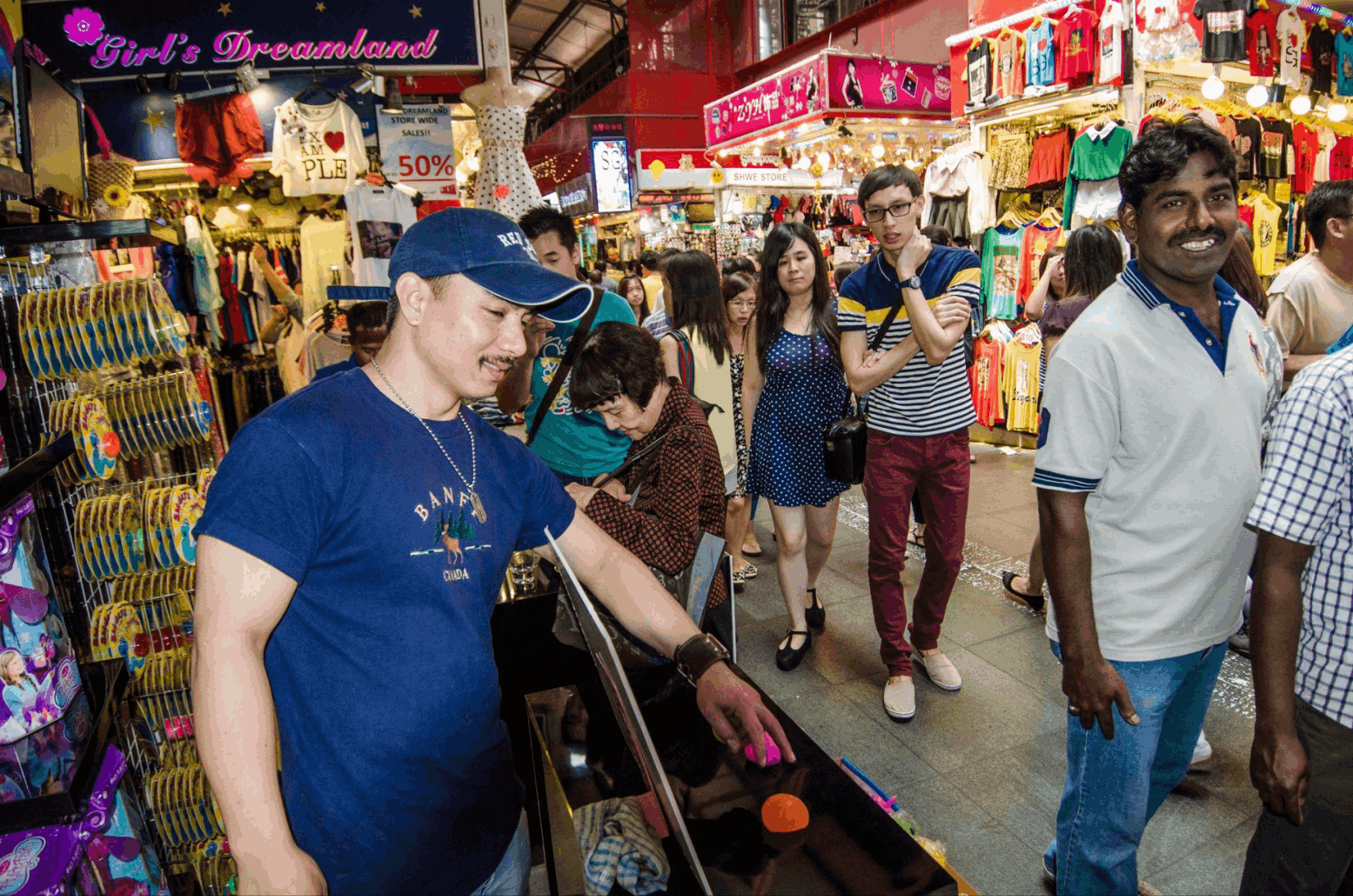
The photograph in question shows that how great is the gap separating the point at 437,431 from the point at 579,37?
2117 centimetres

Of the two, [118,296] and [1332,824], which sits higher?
[118,296]

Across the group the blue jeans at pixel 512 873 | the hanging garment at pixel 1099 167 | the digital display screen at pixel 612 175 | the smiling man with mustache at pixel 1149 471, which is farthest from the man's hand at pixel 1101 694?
the digital display screen at pixel 612 175

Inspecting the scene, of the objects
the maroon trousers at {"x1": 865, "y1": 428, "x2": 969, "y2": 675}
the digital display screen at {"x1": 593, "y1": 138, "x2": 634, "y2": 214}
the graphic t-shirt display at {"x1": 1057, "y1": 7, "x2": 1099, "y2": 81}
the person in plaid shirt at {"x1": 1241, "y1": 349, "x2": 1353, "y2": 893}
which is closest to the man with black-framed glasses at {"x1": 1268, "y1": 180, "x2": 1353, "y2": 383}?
the maroon trousers at {"x1": 865, "y1": 428, "x2": 969, "y2": 675}

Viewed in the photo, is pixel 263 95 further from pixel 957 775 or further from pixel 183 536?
→ pixel 957 775

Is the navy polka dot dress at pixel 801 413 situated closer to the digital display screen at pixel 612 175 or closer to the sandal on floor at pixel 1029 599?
the sandal on floor at pixel 1029 599

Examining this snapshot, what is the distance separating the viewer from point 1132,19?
5598 mm

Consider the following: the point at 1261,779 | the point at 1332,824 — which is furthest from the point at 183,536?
the point at 1332,824

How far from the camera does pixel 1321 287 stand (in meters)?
3.00

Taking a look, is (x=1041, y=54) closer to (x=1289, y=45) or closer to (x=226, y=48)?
(x=1289, y=45)

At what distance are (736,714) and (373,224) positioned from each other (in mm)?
4211

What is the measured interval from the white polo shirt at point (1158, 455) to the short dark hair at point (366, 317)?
2.50m

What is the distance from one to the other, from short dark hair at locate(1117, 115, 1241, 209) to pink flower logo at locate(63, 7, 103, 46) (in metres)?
4.21

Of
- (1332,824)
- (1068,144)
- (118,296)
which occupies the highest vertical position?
(1068,144)

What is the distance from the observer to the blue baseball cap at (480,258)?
3.87 ft
